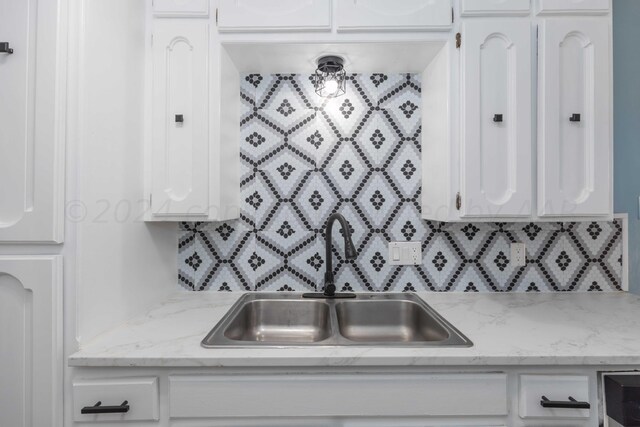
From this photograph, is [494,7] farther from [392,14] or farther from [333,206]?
[333,206]

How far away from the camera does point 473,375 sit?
971mm

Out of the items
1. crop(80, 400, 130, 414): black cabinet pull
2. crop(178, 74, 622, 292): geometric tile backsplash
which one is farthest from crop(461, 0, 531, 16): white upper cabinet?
crop(80, 400, 130, 414): black cabinet pull

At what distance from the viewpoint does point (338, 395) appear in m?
0.97

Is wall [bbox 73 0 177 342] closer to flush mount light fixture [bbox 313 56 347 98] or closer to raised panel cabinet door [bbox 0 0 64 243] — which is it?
raised panel cabinet door [bbox 0 0 64 243]

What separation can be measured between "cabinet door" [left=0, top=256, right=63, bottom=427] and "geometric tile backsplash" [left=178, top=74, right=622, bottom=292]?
712 mm

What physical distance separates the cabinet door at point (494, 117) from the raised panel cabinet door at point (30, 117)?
4.32 feet

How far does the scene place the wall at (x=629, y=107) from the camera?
1.58 m

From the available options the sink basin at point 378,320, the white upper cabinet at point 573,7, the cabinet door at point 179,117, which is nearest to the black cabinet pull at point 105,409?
the cabinet door at point 179,117

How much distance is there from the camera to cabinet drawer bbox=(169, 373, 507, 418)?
965 millimetres

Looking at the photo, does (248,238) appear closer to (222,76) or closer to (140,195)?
(140,195)

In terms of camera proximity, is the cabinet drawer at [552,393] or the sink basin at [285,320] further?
the sink basin at [285,320]

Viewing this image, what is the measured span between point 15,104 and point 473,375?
1474 millimetres

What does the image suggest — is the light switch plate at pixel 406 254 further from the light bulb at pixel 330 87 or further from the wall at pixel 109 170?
the wall at pixel 109 170

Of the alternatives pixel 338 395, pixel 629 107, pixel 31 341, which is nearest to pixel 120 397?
pixel 31 341
